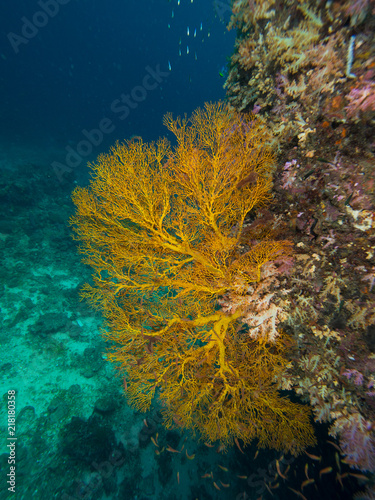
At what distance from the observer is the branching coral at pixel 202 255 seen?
3.28 m

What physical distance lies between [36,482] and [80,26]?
158033 mm

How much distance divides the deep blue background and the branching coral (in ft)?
224

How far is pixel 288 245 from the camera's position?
9.95ft

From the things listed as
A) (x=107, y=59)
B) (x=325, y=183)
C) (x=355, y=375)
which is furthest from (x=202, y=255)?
(x=107, y=59)

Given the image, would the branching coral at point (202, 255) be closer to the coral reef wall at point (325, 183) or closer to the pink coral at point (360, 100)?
the coral reef wall at point (325, 183)

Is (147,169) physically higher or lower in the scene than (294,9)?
lower

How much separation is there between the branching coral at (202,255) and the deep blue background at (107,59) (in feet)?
224

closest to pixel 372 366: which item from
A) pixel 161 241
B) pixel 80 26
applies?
pixel 161 241

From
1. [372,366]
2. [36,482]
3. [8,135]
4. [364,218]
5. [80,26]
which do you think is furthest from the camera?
[80,26]

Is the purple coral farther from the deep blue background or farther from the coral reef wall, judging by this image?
the deep blue background

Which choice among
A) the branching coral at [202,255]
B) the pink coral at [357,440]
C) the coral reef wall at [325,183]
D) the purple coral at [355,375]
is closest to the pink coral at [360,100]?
the coral reef wall at [325,183]

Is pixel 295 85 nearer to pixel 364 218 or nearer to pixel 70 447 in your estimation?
pixel 364 218

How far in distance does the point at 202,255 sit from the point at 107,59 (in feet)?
500

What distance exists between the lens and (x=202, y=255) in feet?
11.9
